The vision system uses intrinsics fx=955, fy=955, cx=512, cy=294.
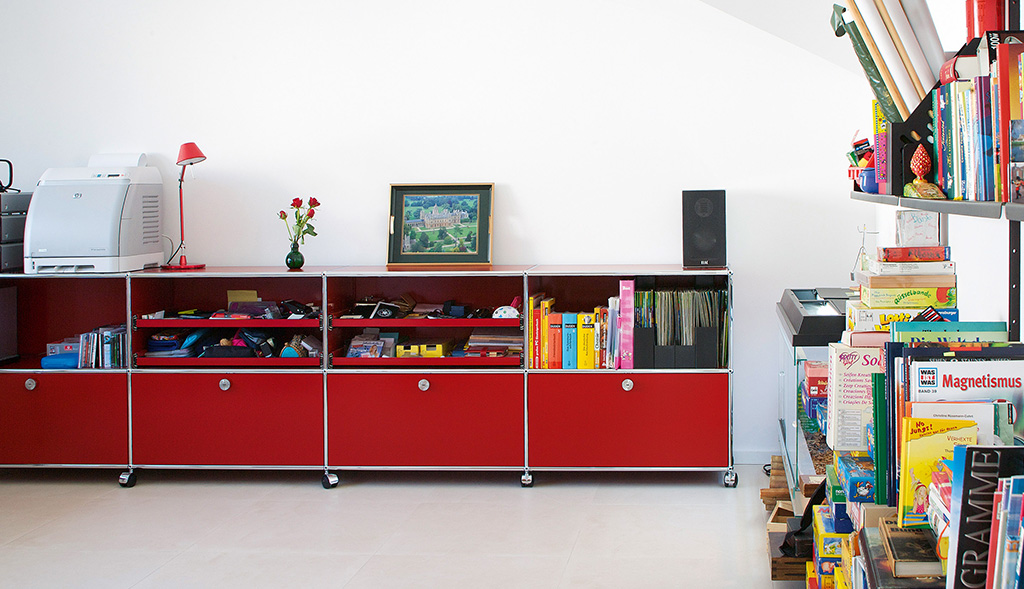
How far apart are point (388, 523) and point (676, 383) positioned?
4.68 ft

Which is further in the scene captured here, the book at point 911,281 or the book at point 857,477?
the book at point 911,281

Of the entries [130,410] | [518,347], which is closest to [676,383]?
[518,347]

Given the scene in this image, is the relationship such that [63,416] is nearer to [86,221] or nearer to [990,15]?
[86,221]

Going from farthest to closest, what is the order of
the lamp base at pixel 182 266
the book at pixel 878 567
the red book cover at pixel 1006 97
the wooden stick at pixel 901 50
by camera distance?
1. the lamp base at pixel 182 266
2. the wooden stick at pixel 901 50
3. the book at pixel 878 567
4. the red book cover at pixel 1006 97

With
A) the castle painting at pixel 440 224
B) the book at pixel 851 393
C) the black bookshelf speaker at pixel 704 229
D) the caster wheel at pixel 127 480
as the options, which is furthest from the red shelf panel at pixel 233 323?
the book at pixel 851 393

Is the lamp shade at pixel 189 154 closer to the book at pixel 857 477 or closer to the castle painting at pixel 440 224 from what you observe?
the castle painting at pixel 440 224

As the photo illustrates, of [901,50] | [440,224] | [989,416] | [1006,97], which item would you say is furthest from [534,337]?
[1006,97]

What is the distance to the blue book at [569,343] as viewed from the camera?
4383 millimetres

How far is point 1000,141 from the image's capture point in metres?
1.37

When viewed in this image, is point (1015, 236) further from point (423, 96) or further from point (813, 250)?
point (423, 96)

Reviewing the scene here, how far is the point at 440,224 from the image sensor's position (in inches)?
185

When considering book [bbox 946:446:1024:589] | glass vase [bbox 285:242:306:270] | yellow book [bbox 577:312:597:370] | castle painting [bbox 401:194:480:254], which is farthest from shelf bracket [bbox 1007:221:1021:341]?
glass vase [bbox 285:242:306:270]

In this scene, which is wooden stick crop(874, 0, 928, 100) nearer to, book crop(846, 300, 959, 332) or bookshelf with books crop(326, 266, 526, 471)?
book crop(846, 300, 959, 332)

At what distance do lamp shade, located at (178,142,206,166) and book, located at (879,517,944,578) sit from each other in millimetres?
3756
